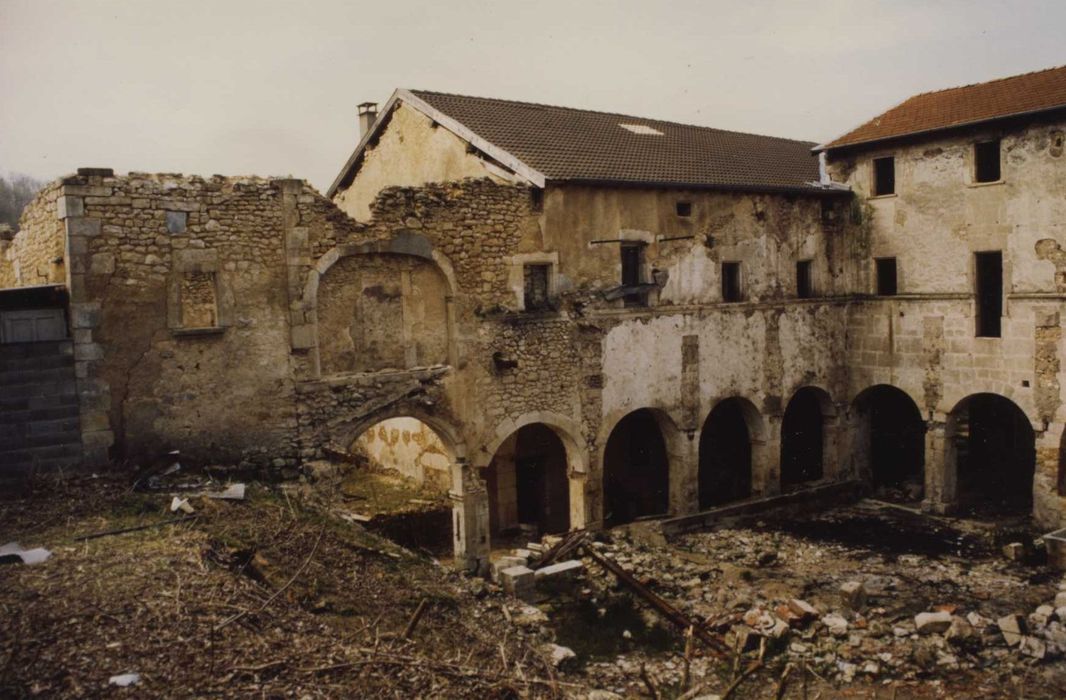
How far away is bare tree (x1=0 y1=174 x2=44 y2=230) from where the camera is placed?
39878 millimetres

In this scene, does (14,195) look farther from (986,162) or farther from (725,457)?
(986,162)

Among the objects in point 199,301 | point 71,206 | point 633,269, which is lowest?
point 199,301

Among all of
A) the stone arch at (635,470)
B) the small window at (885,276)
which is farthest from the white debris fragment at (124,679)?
the small window at (885,276)

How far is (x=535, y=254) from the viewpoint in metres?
17.8

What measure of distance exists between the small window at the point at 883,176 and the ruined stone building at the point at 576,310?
7cm

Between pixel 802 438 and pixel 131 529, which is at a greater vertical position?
pixel 131 529

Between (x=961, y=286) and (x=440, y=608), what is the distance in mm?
15890

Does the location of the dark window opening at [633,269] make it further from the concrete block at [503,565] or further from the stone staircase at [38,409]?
the stone staircase at [38,409]

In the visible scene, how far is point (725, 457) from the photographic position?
24312 mm

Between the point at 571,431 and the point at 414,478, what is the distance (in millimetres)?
5401

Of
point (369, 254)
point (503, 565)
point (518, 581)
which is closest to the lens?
point (518, 581)

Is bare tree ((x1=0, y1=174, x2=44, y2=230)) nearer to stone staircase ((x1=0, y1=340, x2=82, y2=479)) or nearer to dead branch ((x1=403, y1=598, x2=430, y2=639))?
stone staircase ((x1=0, y1=340, x2=82, y2=479))

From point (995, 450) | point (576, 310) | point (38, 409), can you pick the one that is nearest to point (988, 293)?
point (995, 450)

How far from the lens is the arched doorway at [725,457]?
2406 centimetres
